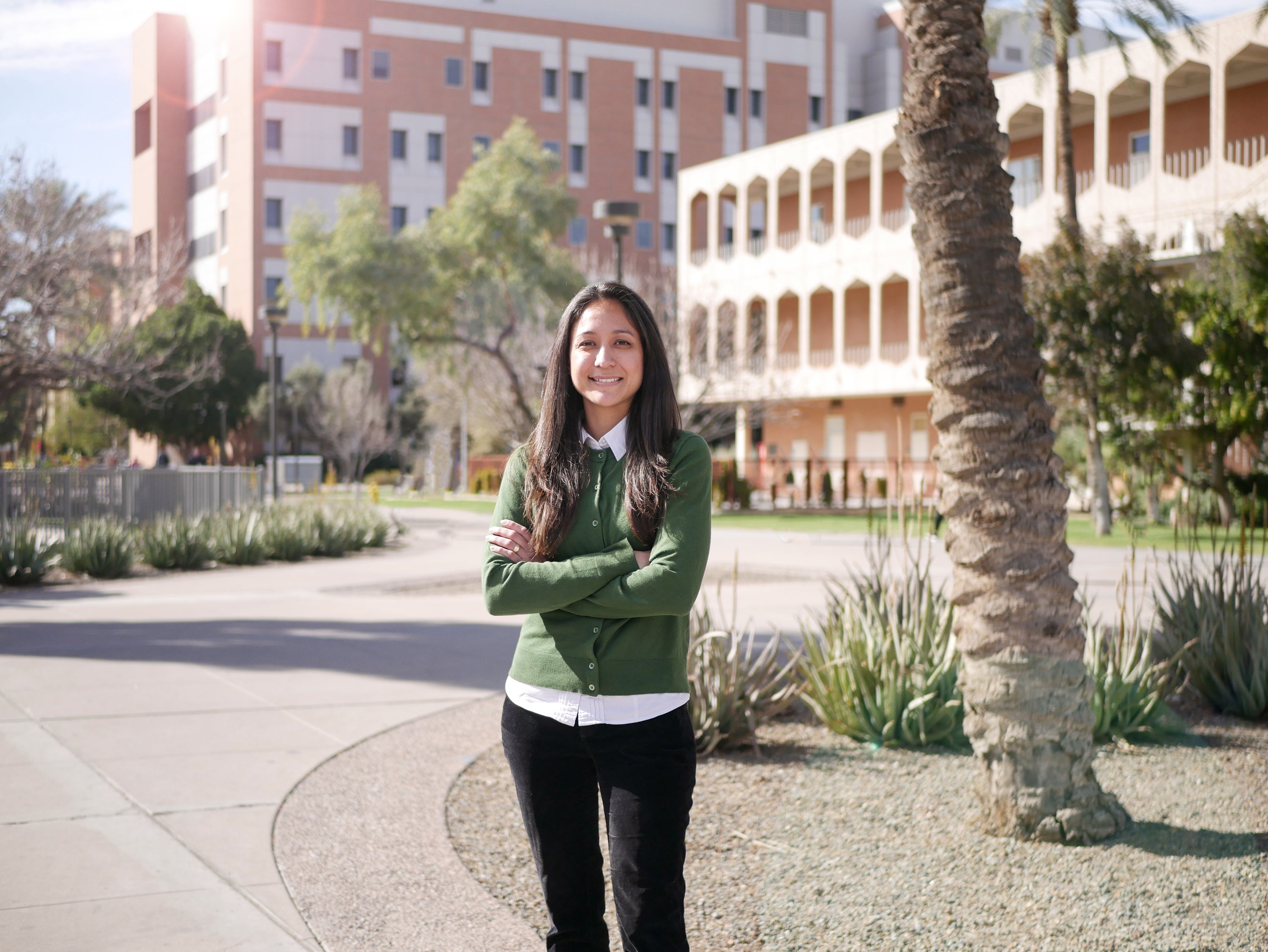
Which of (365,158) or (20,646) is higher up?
(365,158)

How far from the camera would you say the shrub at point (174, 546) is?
1634cm

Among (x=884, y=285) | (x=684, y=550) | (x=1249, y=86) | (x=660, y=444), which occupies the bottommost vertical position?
(x=684, y=550)

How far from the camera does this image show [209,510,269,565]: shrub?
17094 mm

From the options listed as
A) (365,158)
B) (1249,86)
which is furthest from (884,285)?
(365,158)

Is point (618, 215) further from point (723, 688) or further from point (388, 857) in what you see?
point (388, 857)

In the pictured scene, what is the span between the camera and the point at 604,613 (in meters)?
2.83

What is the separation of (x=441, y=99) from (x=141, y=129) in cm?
1905

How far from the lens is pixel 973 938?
3646 millimetres

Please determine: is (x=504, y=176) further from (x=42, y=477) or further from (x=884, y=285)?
(x=42, y=477)

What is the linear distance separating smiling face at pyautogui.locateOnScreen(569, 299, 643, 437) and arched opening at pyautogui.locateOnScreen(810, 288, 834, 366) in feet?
140

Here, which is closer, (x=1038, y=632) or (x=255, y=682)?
(x=1038, y=632)

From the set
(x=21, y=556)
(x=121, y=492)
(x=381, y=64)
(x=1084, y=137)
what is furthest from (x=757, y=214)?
(x=21, y=556)

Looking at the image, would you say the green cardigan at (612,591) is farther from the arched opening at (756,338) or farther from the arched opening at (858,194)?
the arched opening at (858,194)

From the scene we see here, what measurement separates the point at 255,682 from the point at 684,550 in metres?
6.07
